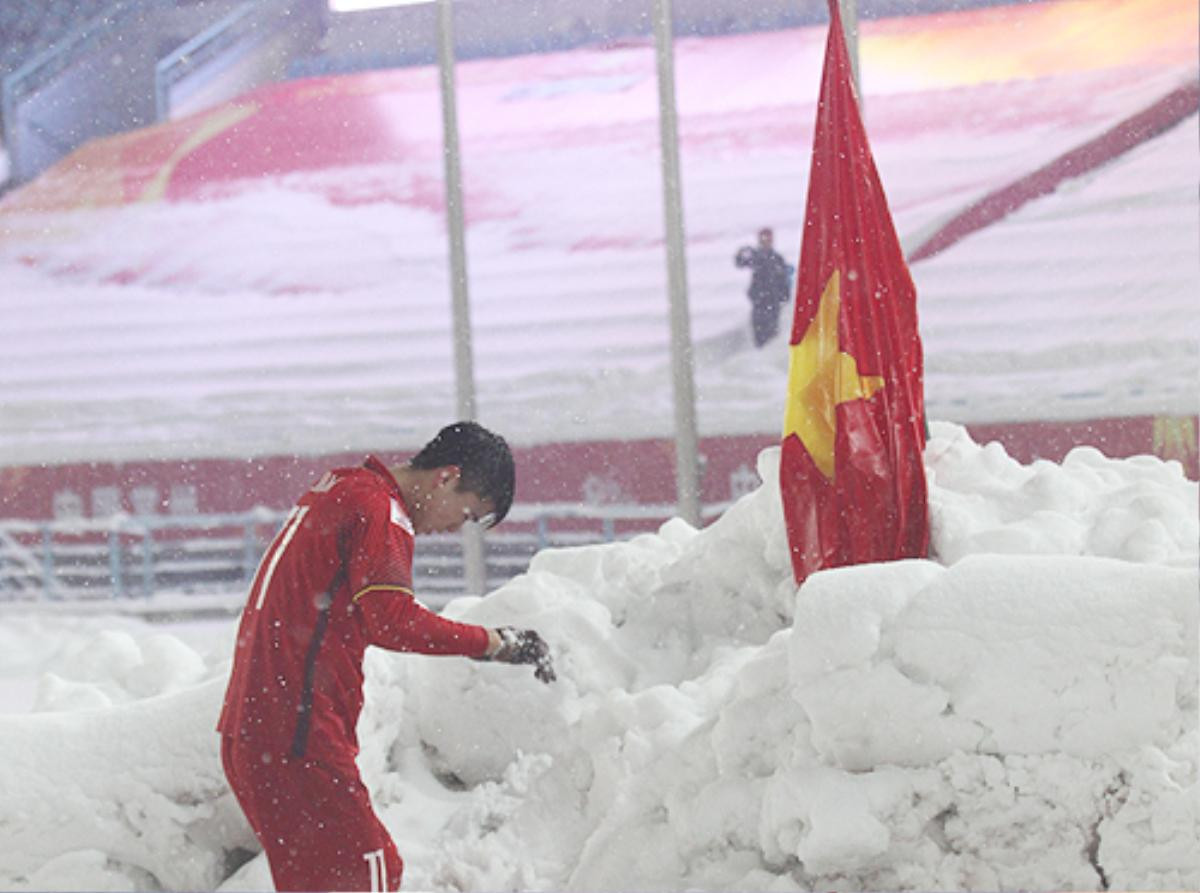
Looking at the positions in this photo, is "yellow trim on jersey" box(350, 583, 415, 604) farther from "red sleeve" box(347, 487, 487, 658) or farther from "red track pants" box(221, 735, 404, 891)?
"red track pants" box(221, 735, 404, 891)

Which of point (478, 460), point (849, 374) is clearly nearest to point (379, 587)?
point (478, 460)

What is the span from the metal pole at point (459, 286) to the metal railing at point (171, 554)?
4 cm

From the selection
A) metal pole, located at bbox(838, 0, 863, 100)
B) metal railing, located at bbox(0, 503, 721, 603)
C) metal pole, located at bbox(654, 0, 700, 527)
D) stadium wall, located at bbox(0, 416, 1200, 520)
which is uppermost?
metal pole, located at bbox(838, 0, 863, 100)

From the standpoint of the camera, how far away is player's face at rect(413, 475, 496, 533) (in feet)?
6.17

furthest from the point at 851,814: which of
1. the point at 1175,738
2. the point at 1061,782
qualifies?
the point at 1175,738

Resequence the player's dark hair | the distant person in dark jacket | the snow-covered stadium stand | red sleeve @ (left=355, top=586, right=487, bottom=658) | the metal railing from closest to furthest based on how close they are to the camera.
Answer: red sleeve @ (left=355, top=586, right=487, bottom=658) → the player's dark hair → the snow-covered stadium stand → the distant person in dark jacket → the metal railing

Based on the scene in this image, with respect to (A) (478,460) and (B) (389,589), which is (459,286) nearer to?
(A) (478,460)

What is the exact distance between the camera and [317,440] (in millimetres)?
4207

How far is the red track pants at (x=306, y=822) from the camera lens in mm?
1776

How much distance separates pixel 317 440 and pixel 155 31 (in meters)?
1.36

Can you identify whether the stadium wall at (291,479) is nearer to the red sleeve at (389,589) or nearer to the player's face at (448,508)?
the player's face at (448,508)

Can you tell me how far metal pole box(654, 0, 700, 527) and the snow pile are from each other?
914mm

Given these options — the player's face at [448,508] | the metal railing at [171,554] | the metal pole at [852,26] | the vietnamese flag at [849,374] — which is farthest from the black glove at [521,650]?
the metal pole at [852,26]

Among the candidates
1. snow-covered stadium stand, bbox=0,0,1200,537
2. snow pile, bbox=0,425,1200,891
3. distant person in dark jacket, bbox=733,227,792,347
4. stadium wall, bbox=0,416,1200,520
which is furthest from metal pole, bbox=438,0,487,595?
snow pile, bbox=0,425,1200,891
